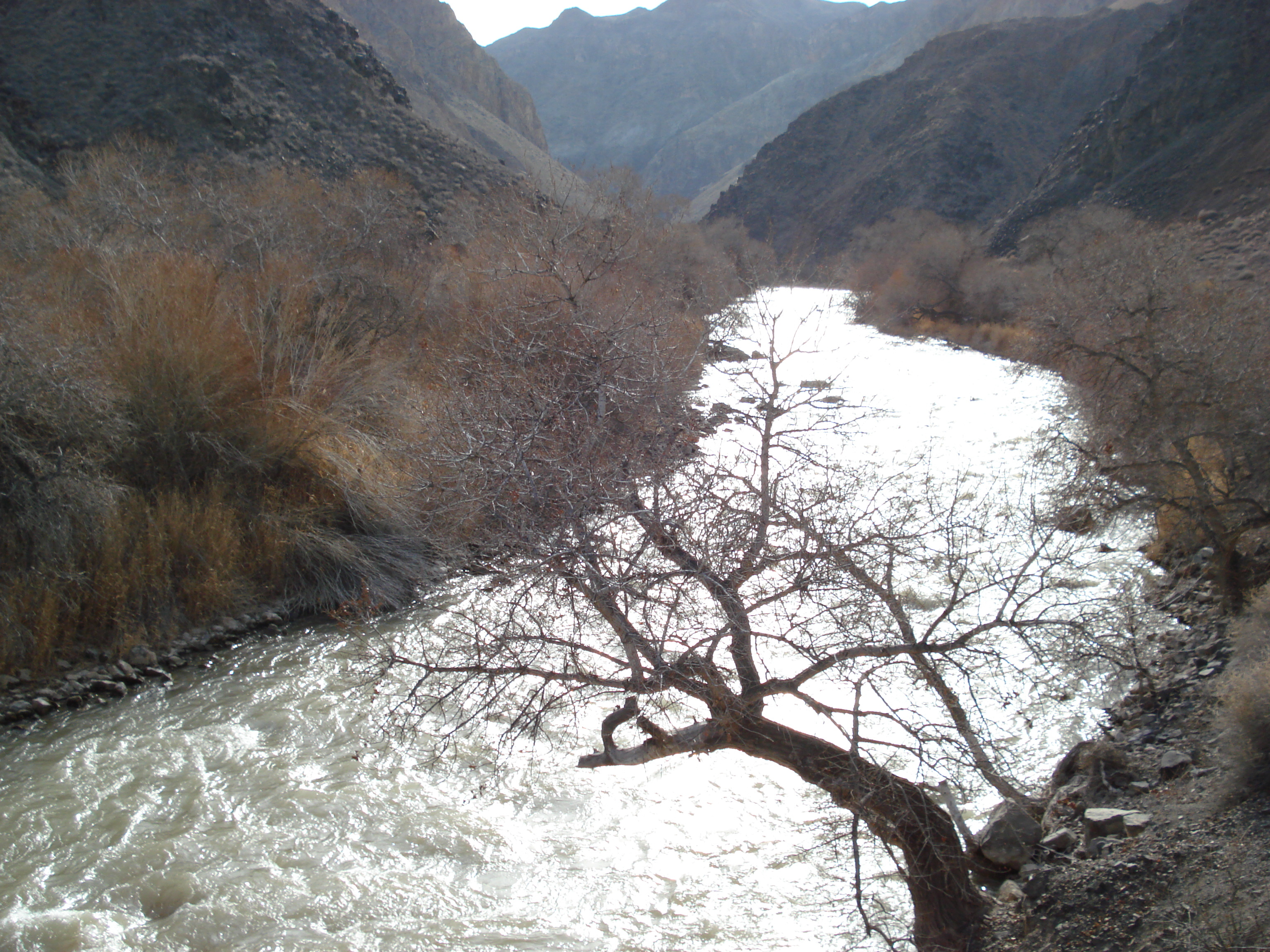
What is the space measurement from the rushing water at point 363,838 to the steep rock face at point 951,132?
47.8 m

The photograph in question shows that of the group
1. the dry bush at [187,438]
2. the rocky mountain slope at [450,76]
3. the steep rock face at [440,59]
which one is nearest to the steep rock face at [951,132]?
the rocky mountain slope at [450,76]

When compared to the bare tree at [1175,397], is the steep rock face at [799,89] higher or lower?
higher

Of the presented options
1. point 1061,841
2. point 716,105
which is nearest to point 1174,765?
point 1061,841

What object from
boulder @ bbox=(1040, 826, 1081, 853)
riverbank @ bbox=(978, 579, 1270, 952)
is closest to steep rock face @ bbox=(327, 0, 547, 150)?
riverbank @ bbox=(978, 579, 1270, 952)

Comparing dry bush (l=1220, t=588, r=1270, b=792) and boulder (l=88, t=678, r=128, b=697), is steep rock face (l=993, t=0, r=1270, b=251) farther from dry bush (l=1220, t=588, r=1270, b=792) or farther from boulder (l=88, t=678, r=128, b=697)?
boulder (l=88, t=678, r=128, b=697)

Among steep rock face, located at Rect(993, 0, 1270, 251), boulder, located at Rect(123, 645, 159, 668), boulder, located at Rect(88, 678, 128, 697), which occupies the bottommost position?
boulder, located at Rect(88, 678, 128, 697)

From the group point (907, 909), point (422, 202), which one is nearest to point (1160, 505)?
point (907, 909)

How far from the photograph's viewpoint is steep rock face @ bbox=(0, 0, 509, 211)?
90.3 feet

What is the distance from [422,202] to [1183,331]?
25.8 meters

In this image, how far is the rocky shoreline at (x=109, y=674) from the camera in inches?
293

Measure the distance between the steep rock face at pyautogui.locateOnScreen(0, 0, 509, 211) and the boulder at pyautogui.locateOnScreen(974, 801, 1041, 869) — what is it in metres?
29.0

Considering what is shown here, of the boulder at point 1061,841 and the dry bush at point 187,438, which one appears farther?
the dry bush at point 187,438

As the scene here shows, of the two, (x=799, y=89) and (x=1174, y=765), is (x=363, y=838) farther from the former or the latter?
(x=799, y=89)

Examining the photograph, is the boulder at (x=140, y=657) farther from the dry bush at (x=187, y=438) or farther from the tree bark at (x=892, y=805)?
the tree bark at (x=892, y=805)
